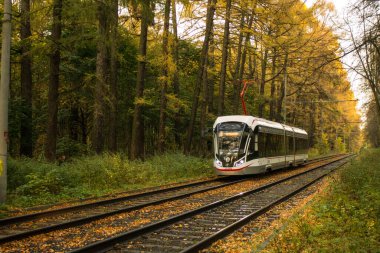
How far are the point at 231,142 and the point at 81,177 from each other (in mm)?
7511

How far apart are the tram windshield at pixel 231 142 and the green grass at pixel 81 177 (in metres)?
1.99

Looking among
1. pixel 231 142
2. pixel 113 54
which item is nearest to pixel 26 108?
pixel 113 54

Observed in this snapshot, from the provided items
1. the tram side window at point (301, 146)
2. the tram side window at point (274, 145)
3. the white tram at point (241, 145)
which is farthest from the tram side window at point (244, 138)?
the tram side window at point (301, 146)

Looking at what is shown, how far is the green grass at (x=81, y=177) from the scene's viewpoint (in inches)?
452

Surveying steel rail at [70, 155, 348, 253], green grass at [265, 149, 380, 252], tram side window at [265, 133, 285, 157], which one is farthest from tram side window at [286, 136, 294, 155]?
green grass at [265, 149, 380, 252]

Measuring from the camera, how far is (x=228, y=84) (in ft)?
114

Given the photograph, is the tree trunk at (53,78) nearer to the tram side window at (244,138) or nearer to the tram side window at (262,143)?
the tram side window at (244,138)

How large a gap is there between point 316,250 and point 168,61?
584 inches

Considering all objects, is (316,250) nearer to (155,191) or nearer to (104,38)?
(155,191)

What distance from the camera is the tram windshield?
18500 mm

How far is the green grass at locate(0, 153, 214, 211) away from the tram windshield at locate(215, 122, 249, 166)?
199cm

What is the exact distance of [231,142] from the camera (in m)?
18.8

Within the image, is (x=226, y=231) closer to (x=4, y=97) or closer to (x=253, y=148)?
(x=4, y=97)

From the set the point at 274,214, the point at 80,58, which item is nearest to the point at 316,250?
the point at 274,214
